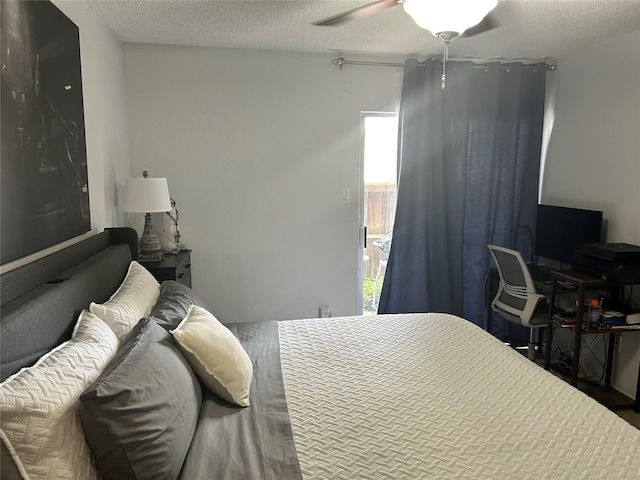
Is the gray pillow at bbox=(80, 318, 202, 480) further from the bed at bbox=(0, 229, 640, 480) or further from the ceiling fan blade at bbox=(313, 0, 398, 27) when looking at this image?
the ceiling fan blade at bbox=(313, 0, 398, 27)

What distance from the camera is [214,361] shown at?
5.55 feet

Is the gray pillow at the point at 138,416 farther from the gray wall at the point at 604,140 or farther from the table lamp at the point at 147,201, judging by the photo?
the gray wall at the point at 604,140

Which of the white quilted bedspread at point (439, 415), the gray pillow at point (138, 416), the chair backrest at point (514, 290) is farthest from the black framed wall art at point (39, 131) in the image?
the chair backrest at point (514, 290)

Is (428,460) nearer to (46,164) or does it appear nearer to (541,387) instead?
(541,387)

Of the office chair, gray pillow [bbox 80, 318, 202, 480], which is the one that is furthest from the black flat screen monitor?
gray pillow [bbox 80, 318, 202, 480]

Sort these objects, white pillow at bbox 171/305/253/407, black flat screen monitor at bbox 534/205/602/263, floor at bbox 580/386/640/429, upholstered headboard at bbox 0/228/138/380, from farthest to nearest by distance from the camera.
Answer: black flat screen monitor at bbox 534/205/602/263, floor at bbox 580/386/640/429, white pillow at bbox 171/305/253/407, upholstered headboard at bbox 0/228/138/380

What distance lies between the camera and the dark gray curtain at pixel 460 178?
3617mm

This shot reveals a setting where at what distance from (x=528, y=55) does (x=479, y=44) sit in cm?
58

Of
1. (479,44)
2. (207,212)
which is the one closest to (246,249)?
(207,212)

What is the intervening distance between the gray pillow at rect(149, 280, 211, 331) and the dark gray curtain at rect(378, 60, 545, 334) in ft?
6.27

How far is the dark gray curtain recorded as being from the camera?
3617 millimetres

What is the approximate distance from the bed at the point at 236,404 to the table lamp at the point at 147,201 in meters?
0.69

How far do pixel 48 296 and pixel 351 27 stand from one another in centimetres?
231

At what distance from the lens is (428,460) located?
4.58 ft
